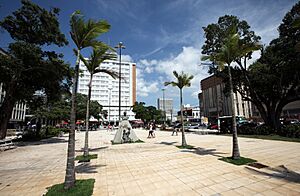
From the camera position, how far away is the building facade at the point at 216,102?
7825cm

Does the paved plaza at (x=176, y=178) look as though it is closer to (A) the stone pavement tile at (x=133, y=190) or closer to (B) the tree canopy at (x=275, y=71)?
(A) the stone pavement tile at (x=133, y=190)

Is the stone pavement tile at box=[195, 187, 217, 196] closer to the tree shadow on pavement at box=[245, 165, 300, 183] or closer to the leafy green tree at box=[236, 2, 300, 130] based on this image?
the tree shadow on pavement at box=[245, 165, 300, 183]

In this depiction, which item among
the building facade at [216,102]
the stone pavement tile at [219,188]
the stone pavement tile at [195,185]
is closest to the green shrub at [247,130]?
the stone pavement tile at [219,188]

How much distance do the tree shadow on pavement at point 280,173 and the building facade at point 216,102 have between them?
230 ft

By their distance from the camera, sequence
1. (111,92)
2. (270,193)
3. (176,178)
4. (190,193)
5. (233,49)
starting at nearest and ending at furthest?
(270,193) → (190,193) → (176,178) → (233,49) → (111,92)

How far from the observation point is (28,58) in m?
15.9

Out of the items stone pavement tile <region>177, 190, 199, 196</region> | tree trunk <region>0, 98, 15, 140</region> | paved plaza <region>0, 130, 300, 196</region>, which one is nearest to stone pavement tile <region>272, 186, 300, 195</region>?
paved plaza <region>0, 130, 300, 196</region>

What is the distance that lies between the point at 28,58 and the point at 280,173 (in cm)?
1949

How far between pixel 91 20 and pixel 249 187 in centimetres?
694

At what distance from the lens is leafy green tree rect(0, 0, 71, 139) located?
15.6 m

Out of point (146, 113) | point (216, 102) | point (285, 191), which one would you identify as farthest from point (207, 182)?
point (216, 102)

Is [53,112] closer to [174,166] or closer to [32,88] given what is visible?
[32,88]

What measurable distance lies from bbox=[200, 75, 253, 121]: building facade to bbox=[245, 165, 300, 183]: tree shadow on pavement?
2763 inches

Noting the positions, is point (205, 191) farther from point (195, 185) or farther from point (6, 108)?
point (6, 108)
